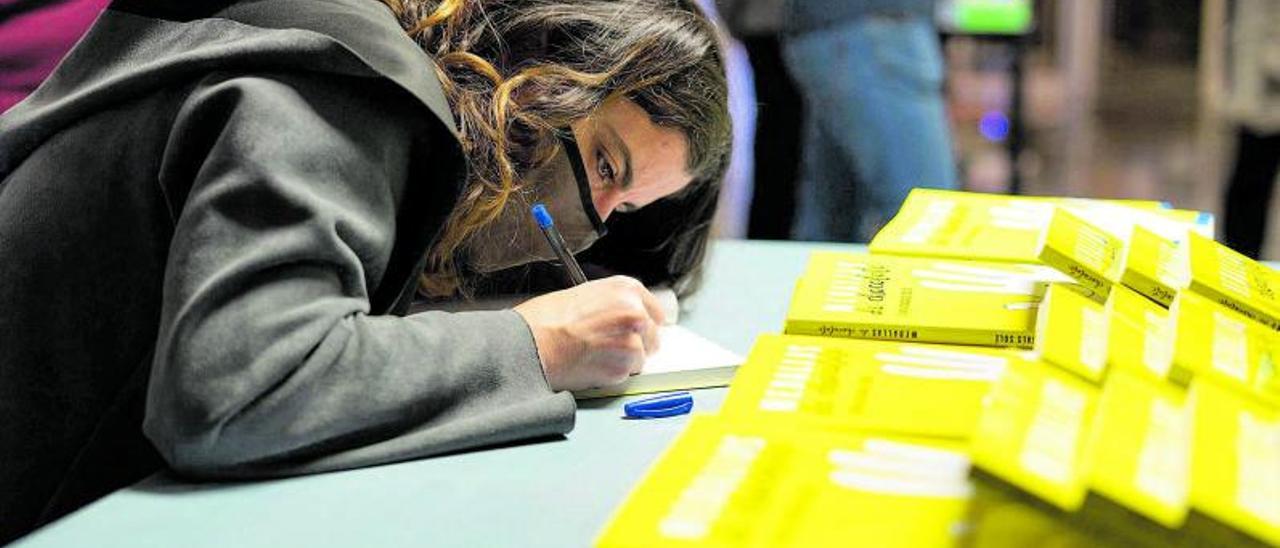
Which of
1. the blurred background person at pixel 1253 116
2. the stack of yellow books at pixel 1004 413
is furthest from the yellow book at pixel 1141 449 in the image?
the blurred background person at pixel 1253 116

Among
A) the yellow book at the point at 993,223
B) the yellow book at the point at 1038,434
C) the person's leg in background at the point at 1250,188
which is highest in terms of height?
the yellow book at the point at 1038,434

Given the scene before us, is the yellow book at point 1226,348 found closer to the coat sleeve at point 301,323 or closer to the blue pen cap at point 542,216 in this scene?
the coat sleeve at point 301,323

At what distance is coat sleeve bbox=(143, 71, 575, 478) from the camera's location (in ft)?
2.86

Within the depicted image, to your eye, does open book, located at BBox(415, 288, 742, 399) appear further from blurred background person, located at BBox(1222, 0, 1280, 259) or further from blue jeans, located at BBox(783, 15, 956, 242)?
blurred background person, located at BBox(1222, 0, 1280, 259)

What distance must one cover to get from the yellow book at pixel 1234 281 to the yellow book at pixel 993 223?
177mm

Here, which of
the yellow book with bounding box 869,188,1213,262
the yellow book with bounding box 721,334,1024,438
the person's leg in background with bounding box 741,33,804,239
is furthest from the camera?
the person's leg in background with bounding box 741,33,804,239

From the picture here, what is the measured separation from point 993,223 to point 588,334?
595 millimetres

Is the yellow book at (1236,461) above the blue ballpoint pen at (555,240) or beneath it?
above

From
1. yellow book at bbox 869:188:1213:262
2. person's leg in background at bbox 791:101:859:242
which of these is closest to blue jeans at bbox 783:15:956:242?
person's leg in background at bbox 791:101:859:242

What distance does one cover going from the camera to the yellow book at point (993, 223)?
1.36 m

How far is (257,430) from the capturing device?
2.88ft

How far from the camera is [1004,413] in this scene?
67 centimetres

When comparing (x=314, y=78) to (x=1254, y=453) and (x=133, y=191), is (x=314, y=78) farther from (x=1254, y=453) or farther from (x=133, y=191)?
(x=1254, y=453)

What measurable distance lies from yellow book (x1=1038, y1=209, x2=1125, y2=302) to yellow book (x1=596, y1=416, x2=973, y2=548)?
27cm
